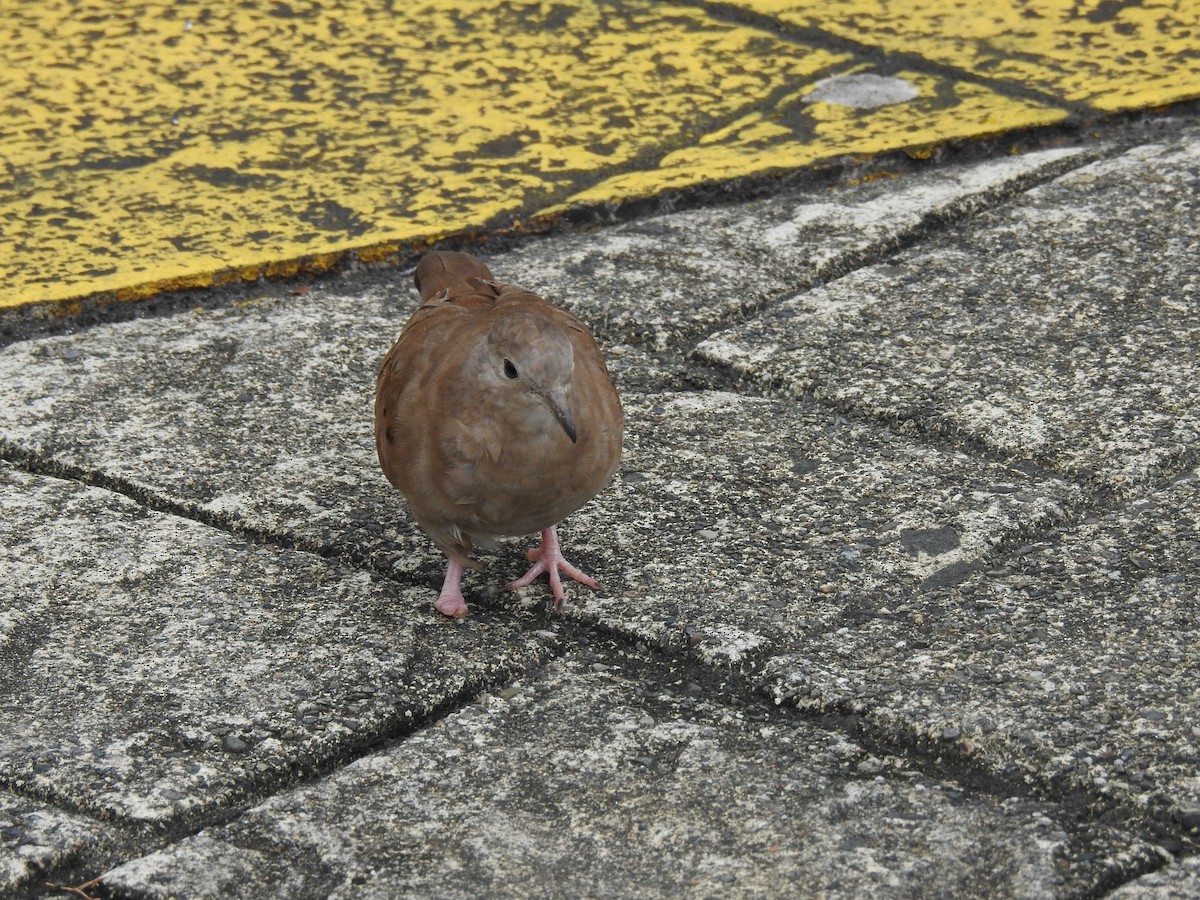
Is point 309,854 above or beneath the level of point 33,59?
beneath

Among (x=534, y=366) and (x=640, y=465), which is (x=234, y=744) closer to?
(x=534, y=366)

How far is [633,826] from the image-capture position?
2.25m

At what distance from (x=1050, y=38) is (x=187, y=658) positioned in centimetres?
355

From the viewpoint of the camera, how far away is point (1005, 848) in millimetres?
2127

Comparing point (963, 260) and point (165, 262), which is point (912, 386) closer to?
point (963, 260)

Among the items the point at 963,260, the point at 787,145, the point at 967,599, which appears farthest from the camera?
the point at 787,145

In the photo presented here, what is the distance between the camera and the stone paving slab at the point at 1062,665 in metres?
2.27

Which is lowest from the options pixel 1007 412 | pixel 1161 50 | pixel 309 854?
pixel 309 854

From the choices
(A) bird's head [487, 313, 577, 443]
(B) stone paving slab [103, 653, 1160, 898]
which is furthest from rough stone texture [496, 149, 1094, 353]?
(B) stone paving slab [103, 653, 1160, 898]

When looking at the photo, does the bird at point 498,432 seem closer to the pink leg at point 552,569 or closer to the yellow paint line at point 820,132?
the pink leg at point 552,569

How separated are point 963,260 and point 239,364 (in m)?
1.75

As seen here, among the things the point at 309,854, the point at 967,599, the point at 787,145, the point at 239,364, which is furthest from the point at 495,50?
the point at 309,854

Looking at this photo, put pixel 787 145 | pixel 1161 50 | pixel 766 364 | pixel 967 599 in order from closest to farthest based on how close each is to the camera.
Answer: pixel 967 599 < pixel 766 364 < pixel 787 145 < pixel 1161 50

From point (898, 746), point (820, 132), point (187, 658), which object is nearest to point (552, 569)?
point (187, 658)
